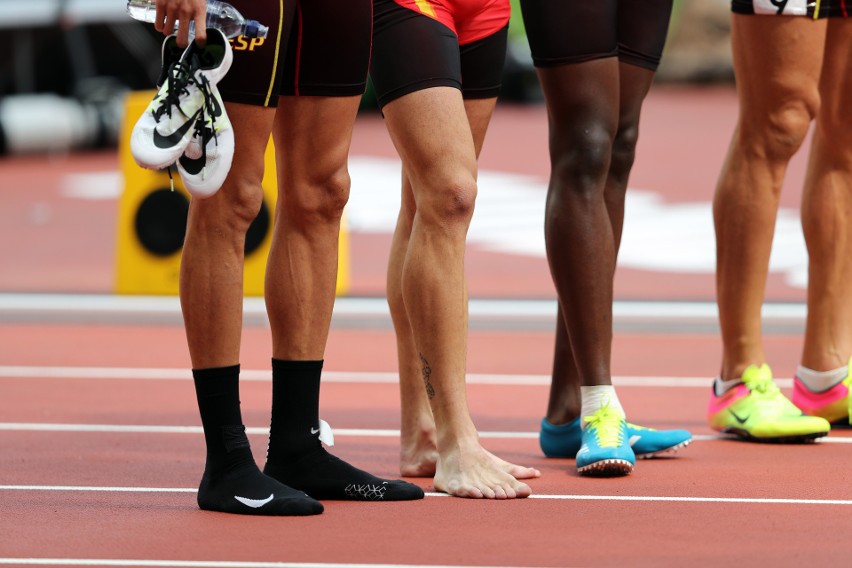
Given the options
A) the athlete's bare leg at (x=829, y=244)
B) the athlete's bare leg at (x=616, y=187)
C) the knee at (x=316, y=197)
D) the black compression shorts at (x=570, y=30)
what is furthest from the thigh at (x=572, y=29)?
the athlete's bare leg at (x=829, y=244)

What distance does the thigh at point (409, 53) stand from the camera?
451 cm

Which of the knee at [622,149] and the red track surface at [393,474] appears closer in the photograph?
the red track surface at [393,474]

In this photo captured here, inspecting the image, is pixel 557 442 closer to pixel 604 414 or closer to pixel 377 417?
pixel 604 414

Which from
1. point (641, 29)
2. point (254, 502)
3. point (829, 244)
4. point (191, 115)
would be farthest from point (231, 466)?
point (829, 244)

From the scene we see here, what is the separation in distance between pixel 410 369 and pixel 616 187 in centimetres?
93

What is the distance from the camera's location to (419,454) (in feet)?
16.6

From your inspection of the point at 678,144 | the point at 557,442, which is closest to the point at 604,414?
the point at 557,442

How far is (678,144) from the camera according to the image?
24.5 m

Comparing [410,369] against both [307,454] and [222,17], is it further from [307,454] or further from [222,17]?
[222,17]

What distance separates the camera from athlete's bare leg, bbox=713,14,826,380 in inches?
222

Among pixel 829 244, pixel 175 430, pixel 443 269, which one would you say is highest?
pixel 443 269

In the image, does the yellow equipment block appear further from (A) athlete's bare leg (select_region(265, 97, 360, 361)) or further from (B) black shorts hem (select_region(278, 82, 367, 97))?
(B) black shorts hem (select_region(278, 82, 367, 97))

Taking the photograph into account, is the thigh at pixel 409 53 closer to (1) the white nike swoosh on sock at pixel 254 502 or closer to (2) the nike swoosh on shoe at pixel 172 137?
(2) the nike swoosh on shoe at pixel 172 137

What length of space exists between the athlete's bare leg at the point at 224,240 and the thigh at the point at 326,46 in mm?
179
